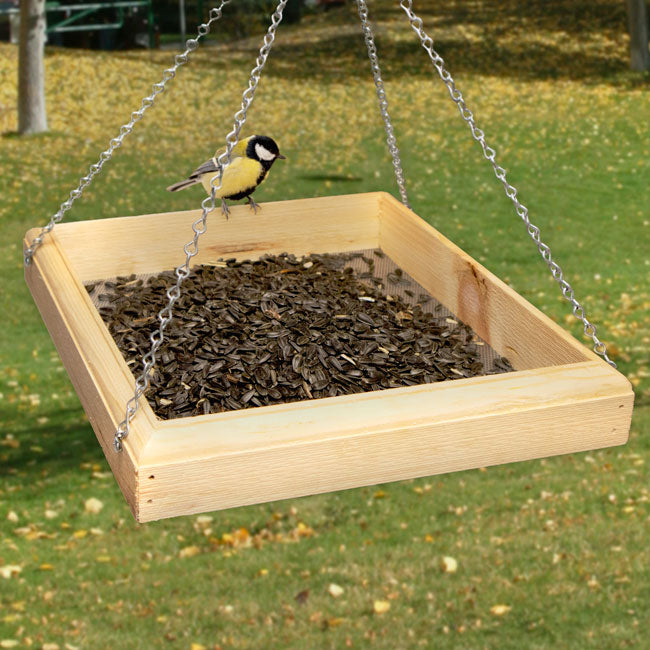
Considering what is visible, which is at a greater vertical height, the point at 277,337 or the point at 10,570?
the point at 277,337

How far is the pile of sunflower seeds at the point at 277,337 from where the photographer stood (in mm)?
2754

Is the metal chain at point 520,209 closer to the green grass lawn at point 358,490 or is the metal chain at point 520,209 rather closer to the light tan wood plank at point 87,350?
the light tan wood plank at point 87,350

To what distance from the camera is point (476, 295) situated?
10.5 ft

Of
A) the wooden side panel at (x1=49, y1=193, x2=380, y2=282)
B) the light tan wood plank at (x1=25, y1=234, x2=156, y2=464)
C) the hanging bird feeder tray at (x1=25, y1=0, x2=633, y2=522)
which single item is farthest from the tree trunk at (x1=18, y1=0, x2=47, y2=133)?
the hanging bird feeder tray at (x1=25, y1=0, x2=633, y2=522)

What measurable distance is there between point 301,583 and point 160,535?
0.82 metres

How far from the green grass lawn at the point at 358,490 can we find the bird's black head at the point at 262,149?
2.11 m

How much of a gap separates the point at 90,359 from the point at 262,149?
105 centimetres

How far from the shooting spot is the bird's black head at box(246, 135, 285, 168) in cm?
330

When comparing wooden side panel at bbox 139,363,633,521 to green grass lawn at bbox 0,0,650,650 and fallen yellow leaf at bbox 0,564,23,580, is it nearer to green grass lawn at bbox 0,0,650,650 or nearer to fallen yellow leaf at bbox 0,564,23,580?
green grass lawn at bbox 0,0,650,650

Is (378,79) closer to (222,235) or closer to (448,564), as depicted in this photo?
(222,235)

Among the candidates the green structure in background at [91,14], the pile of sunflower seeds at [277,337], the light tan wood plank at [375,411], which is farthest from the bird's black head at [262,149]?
the green structure in background at [91,14]

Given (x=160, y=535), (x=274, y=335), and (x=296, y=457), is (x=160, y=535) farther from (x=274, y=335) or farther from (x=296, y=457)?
(x=296, y=457)

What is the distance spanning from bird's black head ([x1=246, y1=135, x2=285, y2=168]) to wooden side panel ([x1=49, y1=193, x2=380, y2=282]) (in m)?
0.53

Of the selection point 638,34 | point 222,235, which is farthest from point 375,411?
point 638,34
